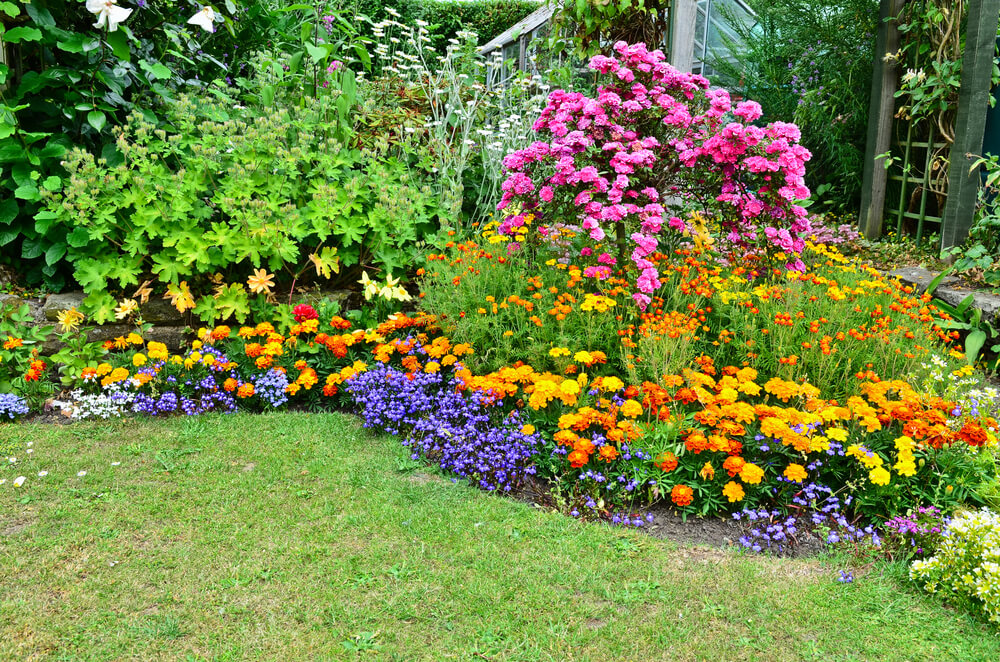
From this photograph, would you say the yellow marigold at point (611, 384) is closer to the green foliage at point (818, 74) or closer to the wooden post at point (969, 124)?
the wooden post at point (969, 124)

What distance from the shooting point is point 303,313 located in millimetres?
3883

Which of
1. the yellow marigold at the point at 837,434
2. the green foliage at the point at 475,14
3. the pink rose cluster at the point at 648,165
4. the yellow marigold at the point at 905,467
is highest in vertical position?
the green foliage at the point at 475,14

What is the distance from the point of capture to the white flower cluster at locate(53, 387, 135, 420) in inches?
138

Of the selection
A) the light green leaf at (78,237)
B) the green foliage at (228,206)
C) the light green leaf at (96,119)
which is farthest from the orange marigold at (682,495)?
the light green leaf at (96,119)

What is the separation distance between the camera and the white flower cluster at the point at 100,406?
3.50 meters

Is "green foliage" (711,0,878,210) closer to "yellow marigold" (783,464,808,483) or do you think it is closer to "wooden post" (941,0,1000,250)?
"wooden post" (941,0,1000,250)

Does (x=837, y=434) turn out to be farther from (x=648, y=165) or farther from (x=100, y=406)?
(x=100, y=406)

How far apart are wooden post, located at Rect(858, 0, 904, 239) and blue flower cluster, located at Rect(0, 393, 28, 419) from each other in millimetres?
5898

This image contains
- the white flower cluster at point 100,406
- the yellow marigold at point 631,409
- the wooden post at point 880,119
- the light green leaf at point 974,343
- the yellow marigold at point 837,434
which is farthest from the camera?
the wooden post at point 880,119

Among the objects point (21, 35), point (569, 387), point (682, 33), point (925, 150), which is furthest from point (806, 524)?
point (925, 150)

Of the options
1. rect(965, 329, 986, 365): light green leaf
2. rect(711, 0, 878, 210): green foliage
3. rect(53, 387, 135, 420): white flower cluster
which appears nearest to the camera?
rect(53, 387, 135, 420): white flower cluster

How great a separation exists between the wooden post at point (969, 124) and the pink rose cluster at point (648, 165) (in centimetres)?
177

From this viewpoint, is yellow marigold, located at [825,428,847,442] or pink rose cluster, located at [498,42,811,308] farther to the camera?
pink rose cluster, located at [498,42,811,308]

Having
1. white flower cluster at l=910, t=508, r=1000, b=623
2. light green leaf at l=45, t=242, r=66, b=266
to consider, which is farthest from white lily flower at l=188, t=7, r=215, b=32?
white flower cluster at l=910, t=508, r=1000, b=623
